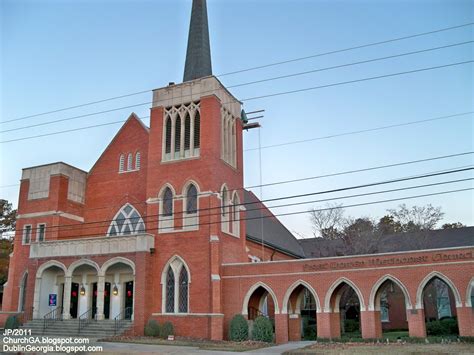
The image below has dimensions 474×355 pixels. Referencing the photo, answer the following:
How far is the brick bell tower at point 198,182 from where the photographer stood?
1148 inches

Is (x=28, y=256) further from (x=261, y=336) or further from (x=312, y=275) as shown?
(x=312, y=275)

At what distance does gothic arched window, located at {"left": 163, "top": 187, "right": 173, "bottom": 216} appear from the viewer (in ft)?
104

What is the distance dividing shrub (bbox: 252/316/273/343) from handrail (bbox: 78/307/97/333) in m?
9.69

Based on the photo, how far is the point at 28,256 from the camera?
3475 centimetres

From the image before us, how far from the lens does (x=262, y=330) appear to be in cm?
2775

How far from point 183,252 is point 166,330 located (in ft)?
15.0

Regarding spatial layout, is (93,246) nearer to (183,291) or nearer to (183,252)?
(183,252)

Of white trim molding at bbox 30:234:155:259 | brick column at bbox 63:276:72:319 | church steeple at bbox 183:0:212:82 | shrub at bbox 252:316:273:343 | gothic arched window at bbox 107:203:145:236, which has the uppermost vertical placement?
Answer: church steeple at bbox 183:0:212:82

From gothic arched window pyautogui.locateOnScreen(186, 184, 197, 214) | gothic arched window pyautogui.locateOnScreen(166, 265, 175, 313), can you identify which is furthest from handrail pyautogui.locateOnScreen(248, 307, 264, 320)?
gothic arched window pyautogui.locateOnScreen(186, 184, 197, 214)

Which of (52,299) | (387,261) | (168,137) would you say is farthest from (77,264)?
(387,261)

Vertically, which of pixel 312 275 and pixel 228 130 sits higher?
pixel 228 130

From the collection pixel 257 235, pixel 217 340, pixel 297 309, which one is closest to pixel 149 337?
pixel 217 340

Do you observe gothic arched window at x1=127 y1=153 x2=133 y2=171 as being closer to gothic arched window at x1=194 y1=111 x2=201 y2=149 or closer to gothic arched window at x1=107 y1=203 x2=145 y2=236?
gothic arched window at x1=107 y1=203 x2=145 y2=236

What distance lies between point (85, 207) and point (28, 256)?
5.06m
